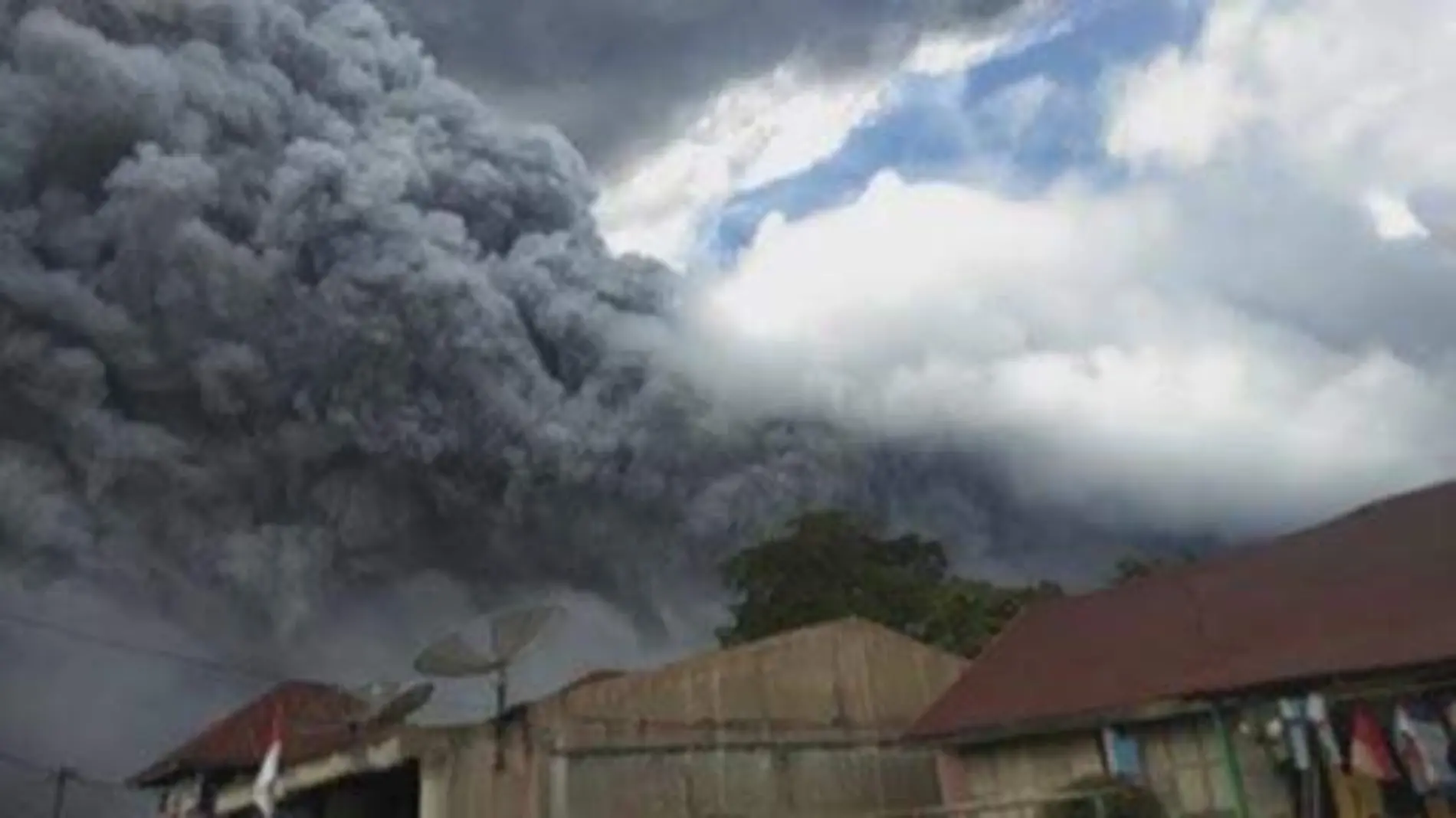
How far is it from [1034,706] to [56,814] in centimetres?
1939

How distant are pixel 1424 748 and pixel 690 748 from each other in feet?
23.2

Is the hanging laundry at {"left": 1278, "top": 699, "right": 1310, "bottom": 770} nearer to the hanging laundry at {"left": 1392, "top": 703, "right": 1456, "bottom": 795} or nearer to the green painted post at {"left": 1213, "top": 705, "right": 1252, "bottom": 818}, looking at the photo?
the hanging laundry at {"left": 1392, "top": 703, "right": 1456, "bottom": 795}

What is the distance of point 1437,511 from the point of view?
1278 cm

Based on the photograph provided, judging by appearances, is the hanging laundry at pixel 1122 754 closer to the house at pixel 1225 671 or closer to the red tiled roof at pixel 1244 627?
the house at pixel 1225 671

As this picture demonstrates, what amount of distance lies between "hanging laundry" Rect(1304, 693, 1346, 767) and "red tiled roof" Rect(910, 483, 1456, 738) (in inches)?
8.0

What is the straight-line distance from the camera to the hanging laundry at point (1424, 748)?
399 inches

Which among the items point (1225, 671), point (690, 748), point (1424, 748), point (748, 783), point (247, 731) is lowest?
point (1424, 748)

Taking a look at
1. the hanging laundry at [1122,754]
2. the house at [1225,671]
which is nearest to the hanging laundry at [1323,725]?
the house at [1225,671]

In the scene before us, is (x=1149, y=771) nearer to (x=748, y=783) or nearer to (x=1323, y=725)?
(x=1323, y=725)

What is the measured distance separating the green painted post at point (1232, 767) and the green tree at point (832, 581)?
19355 mm

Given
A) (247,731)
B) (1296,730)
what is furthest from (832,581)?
(1296,730)

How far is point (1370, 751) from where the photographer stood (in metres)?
10.3

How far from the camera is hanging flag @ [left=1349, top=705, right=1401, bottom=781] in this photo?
10.3 meters

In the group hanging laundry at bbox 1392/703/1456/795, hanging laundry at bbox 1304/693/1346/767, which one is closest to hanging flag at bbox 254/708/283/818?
hanging laundry at bbox 1304/693/1346/767
